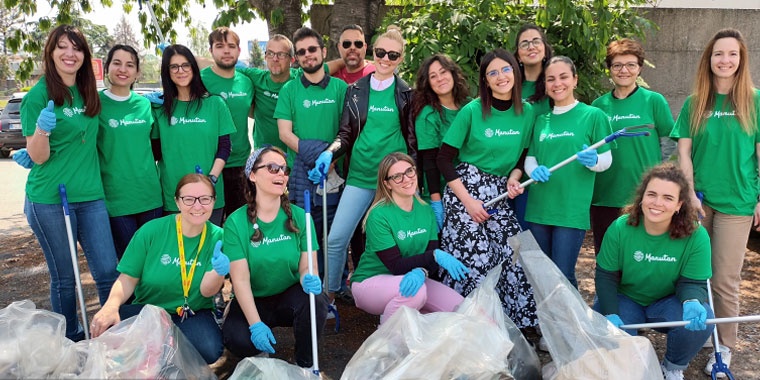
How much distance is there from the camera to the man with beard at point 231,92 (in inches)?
178

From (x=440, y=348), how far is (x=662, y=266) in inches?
55.7

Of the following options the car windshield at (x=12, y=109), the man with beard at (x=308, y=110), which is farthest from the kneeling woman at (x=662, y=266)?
the car windshield at (x=12, y=109)

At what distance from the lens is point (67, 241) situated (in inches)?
145

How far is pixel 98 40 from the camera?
210ft

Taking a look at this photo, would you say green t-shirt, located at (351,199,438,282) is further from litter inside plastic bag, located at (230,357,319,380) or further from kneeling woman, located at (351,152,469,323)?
litter inside plastic bag, located at (230,357,319,380)

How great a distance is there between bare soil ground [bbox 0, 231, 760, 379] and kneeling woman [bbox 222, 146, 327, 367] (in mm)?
292

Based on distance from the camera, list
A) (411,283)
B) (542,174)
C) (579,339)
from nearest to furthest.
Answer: (579,339)
(411,283)
(542,174)

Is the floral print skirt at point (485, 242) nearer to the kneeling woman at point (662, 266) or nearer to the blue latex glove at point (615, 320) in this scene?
the kneeling woman at point (662, 266)

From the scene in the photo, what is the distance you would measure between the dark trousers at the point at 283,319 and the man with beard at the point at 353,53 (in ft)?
6.25

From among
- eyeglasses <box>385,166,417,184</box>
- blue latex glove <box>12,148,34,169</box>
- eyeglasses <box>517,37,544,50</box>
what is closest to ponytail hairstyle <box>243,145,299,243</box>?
eyeglasses <box>385,166,417,184</box>

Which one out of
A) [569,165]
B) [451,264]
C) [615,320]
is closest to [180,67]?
[451,264]

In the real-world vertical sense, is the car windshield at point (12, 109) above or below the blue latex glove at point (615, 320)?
above

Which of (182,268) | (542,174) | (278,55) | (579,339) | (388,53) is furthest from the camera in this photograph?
(278,55)

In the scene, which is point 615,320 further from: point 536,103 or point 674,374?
point 536,103
